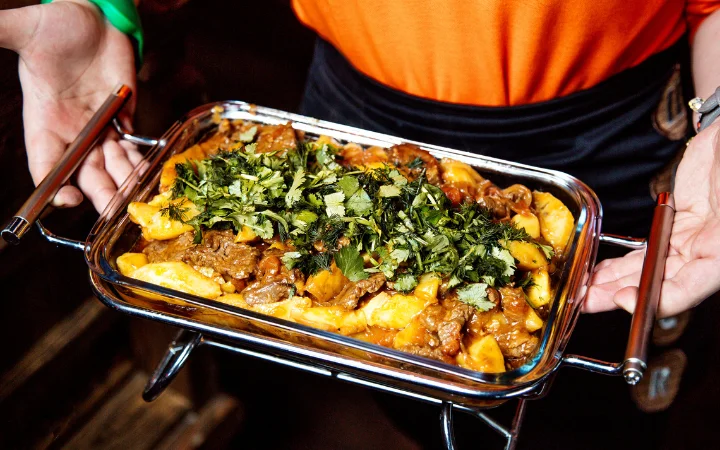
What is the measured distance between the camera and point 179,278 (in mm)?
1532

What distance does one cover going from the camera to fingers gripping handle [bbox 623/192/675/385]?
1.25m

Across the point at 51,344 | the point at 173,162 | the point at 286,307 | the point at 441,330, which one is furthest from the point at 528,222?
the point at 51,344

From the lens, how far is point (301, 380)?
2.12m

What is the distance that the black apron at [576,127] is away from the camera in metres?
1.83

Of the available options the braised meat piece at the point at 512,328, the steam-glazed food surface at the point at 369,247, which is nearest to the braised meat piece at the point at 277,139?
the steam-glazed food surface at the point at 369,247

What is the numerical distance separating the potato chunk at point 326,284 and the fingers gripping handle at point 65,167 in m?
0.70

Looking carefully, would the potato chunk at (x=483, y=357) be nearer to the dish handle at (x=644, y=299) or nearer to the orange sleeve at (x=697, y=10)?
the dish handle at (x=644, y=299)

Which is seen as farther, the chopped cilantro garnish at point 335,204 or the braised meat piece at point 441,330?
the chopped cilantro garnish at point 335,204

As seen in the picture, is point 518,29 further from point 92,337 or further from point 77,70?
point 92,337

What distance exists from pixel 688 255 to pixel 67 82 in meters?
1.74

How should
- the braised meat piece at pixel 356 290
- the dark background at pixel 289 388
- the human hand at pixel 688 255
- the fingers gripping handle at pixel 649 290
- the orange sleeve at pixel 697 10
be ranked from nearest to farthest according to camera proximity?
1. the fingers gripping handle at pixel 649 290
2. the human hand at pixel 688 255
3. the braised meat piece at pixel 356 290
4. the orange sleeve at pixel 697 10
5. the dark background at pixel 289 388

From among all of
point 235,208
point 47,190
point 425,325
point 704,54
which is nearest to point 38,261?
point 47,190

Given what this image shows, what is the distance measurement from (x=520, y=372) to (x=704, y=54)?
3.58 feet

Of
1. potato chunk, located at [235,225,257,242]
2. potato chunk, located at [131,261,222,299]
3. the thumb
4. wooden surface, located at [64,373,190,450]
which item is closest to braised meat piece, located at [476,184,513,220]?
potato chunk, located at [235,225,257,242]
